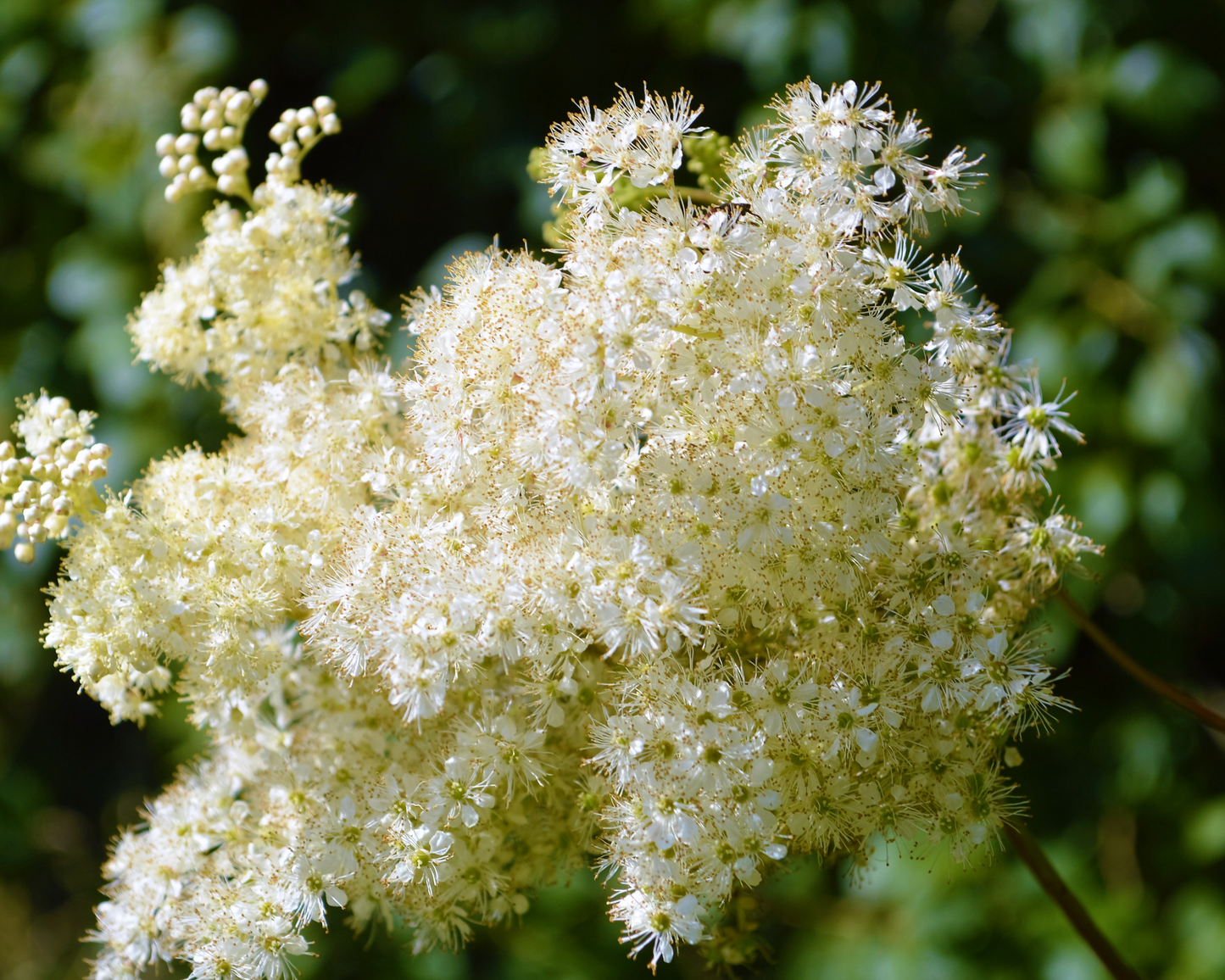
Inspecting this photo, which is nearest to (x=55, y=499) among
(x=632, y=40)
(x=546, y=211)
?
(x=546, y=211)

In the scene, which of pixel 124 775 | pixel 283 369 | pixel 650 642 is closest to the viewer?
pixel 650 642

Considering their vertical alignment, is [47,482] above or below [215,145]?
below

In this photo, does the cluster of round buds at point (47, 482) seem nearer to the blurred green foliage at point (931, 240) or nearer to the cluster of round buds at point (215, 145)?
the cluster of round buds at point (215, 145)

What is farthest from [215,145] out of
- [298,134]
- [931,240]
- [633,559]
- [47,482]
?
[931,240]

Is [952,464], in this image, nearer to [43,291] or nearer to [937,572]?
[937,572]

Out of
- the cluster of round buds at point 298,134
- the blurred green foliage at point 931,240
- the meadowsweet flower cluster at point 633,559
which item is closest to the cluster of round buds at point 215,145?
the cluster of round buds at point 298,134

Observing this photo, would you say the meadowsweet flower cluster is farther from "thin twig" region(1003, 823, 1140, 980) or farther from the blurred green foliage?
the blurred green foliage

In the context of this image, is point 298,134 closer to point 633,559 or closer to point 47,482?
point 47,482
